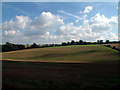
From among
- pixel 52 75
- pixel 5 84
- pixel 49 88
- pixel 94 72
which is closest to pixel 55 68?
pixel 52 75

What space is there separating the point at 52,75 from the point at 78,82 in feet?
5.47

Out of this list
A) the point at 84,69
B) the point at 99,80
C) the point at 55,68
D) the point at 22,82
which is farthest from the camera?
the point at 55,68

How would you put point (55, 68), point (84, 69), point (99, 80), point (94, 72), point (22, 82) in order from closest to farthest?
point (99, 80), point (22, 82), point (94, 72), point (84, 69), point (55, 68)

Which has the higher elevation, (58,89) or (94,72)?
(94,72)

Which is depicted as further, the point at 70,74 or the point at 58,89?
the point at 70,74

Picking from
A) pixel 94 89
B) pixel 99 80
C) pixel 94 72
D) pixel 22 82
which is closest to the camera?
pixel 94 89

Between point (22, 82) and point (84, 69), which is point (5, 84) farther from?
point (84, 69)

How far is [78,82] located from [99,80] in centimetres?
108

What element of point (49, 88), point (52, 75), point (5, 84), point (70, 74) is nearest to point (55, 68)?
point (52, 75)

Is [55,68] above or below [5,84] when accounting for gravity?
above

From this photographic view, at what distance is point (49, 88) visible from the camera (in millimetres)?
3686

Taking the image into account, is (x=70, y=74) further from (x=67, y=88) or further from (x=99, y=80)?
(x=99, y=80)

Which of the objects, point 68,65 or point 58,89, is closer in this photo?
point 58,89

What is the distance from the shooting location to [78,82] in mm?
4047
